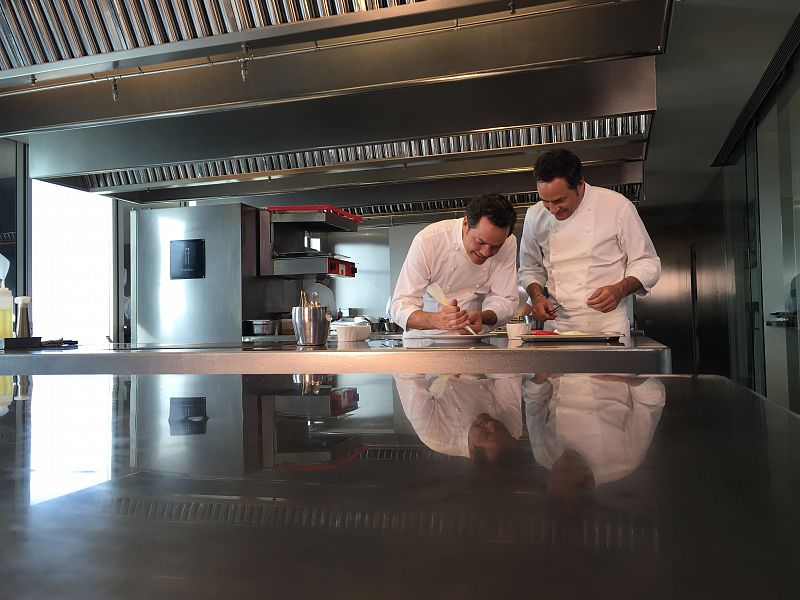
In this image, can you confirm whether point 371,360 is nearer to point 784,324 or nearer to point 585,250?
point 585,250

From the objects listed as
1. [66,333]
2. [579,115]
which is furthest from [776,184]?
[66,333]

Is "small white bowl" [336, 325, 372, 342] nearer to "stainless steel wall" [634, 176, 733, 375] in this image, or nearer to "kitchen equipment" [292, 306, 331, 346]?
"kitchen equipment" [292, 306, 331, 346]

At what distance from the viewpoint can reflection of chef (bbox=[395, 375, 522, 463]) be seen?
35cm

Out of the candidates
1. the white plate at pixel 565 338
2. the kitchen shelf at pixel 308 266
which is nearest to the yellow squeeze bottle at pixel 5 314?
the kitchen shelf at pixel 308 266

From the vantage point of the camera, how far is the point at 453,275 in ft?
10.7

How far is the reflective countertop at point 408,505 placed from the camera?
172mm

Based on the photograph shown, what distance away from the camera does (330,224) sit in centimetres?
487

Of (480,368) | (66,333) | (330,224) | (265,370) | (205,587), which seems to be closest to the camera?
(205,587)

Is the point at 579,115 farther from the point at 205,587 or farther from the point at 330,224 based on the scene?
the point at 205,587

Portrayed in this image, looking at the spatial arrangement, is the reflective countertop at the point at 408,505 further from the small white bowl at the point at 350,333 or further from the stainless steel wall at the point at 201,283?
the stainless steel wall at the point at 201,283

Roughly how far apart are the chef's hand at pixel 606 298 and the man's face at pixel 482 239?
485 mm

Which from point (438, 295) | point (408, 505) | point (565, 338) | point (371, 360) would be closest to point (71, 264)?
point (438, 295)

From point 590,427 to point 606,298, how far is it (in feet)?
8.26

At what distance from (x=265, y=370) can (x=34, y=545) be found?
188cm
